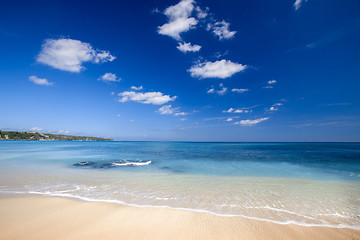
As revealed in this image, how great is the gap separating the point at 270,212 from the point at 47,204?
295 inches

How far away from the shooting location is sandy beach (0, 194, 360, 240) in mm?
3588

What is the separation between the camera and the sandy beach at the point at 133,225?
3588mm

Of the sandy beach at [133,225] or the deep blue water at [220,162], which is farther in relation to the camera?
the deep blue water at [220,162]

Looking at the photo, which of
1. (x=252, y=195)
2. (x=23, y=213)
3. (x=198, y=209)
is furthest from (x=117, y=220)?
(x=252, y=195)

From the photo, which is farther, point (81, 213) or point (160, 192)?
point (160, 192)

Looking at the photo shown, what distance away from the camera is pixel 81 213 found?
15.2 feet

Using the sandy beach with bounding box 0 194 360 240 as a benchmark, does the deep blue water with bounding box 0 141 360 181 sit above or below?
below

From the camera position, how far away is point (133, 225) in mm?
3977

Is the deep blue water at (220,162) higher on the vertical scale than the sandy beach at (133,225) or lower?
lower

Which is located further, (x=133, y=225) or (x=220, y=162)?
(x=220, y=162)

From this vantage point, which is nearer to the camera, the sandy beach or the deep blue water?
the sandy beach

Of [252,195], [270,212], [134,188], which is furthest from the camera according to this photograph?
[134,188]

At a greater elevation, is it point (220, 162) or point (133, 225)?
point (133, 225)

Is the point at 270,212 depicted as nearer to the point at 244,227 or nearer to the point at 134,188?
the point at 244,227
